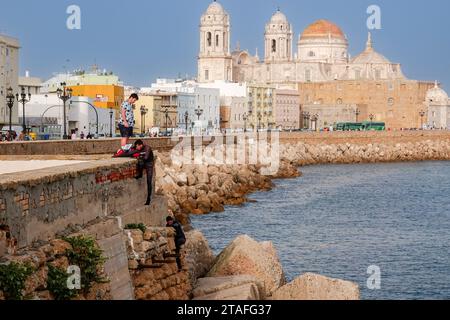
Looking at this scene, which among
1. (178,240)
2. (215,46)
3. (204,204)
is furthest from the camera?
(215,46)

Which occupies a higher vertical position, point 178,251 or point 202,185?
point 178,251

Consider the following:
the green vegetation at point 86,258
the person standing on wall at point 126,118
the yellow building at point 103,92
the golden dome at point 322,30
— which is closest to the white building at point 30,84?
the yellow building at point 103,92

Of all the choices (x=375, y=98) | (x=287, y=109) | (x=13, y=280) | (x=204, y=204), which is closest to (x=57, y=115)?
(x=204, y=204)

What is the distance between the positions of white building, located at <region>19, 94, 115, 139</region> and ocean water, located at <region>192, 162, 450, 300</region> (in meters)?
14.9

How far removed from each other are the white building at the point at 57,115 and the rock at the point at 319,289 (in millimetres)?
46583

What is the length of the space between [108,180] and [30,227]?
2423 millimetres

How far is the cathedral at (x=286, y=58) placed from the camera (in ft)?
413

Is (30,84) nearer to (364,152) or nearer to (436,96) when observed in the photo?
(364,152)

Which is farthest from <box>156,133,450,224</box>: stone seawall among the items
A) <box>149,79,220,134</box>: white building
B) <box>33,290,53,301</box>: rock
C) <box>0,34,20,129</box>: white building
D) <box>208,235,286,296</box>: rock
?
<box>33,290,53,301</box>: rock

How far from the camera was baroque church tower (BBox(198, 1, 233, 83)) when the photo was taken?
125m

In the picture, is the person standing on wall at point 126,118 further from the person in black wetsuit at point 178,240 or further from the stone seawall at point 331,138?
the stone seawall at point 331,138

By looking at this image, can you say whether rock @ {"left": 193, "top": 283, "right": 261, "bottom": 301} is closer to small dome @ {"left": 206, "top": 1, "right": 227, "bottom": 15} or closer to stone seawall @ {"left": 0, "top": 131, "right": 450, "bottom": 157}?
stone seawall @ {"left": 0, "top": 131, "right": 450, "bottom": 157}

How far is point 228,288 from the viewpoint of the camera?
12.0 metres

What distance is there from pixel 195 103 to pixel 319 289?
8761cm
